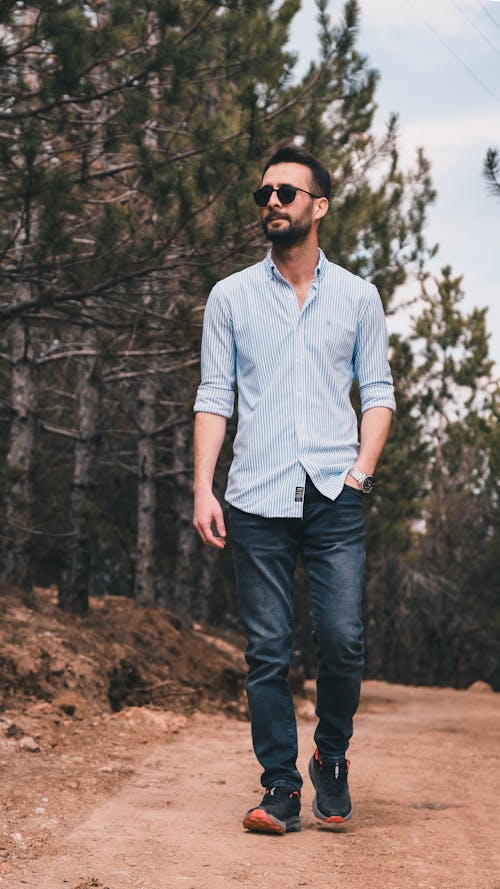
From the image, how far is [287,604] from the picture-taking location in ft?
13.5

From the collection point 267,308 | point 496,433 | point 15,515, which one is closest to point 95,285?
point 15,515

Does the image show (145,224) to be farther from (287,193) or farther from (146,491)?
(146,491)

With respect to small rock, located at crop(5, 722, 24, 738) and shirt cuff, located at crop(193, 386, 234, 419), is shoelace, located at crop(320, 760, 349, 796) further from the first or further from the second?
small rock, located at crop(5, 722, 24, 738)

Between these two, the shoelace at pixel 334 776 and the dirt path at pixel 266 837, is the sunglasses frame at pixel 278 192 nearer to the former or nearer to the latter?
the shoelace at pixel 334 776

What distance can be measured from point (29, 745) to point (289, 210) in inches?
144

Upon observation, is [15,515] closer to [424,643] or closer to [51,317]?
[51,317]

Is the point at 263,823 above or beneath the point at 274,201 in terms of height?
beneath

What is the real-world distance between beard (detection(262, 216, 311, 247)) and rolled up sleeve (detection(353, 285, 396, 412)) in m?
0.35

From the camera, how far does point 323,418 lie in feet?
13.6

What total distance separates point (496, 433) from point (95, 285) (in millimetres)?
9691

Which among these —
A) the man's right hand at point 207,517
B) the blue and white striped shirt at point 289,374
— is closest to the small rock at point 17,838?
the man's right hand at point 207,517

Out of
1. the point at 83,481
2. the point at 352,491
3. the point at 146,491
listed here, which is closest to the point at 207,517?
the point at 352,491

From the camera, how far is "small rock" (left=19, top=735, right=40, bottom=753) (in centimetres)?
639

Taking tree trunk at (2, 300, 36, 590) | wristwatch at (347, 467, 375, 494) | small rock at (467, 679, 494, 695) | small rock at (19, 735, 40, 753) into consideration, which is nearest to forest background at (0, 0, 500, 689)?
tree trunk at (2, 300, 36, 590)
